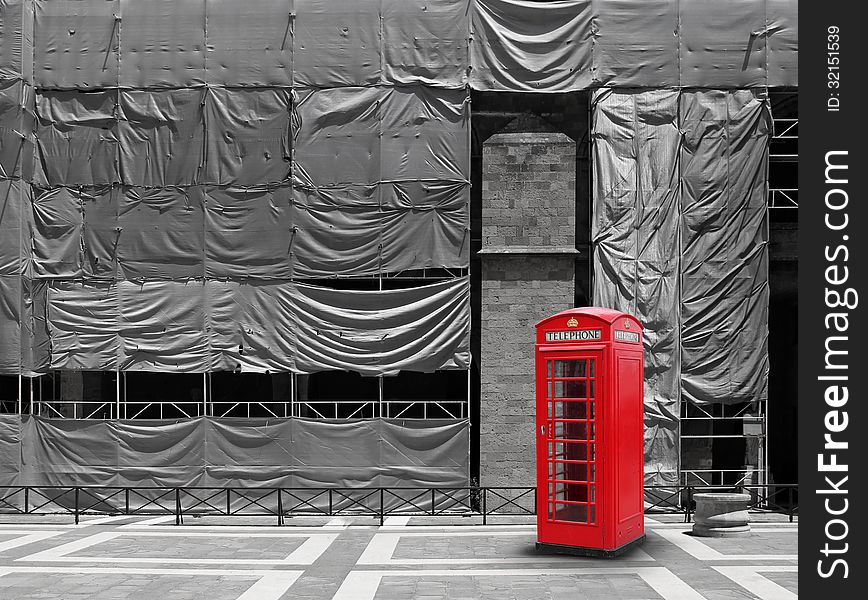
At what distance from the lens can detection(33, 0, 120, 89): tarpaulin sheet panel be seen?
59.4 ft

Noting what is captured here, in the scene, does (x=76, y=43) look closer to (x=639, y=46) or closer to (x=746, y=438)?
(x=639, y=46)

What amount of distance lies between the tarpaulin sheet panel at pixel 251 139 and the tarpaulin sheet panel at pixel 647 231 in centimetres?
691

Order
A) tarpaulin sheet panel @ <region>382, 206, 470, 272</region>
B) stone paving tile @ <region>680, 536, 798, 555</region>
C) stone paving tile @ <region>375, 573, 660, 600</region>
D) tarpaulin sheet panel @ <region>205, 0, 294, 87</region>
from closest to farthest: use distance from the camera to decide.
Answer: stone paving tile @ <region>375, 573, 660, 600</region> < stone paving tile @ <region>680, 536, 798, 555</region> < tarpaulin sheet panel @ <region>382, 206, 470, 272</region> < tarpaulin sheet panel @ <region>205, 0, 294, 87</region>

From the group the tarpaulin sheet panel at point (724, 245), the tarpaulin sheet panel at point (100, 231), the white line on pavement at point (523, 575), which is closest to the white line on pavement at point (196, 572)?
the white line on pavement at point (523, 575)

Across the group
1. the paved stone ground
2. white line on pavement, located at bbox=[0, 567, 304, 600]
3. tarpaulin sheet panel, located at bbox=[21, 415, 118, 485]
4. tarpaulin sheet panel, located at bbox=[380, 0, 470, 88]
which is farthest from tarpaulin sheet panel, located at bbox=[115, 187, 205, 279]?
white line on pavement, located at bbox=[0, 567, 304, 600]

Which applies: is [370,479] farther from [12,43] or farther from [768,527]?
[12,43]

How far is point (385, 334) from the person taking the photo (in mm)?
17906

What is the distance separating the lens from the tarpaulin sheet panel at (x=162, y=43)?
59.2 feet

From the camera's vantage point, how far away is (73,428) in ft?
58.5

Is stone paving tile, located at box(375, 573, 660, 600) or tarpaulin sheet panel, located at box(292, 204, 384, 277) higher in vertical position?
tarpaulin sheet panel, located at box(292, 204, 384, 277)

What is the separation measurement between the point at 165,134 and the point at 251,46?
271 centimetres

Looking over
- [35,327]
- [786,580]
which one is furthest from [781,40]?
[35,327]

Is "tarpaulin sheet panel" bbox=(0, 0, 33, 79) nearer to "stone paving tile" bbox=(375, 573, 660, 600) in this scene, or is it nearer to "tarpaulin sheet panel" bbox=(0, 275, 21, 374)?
"tarpaulin sheet panel" bbox=(0, 275, 21, 374)

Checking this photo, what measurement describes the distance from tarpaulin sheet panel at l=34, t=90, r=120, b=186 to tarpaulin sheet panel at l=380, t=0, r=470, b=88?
6.08 meters
